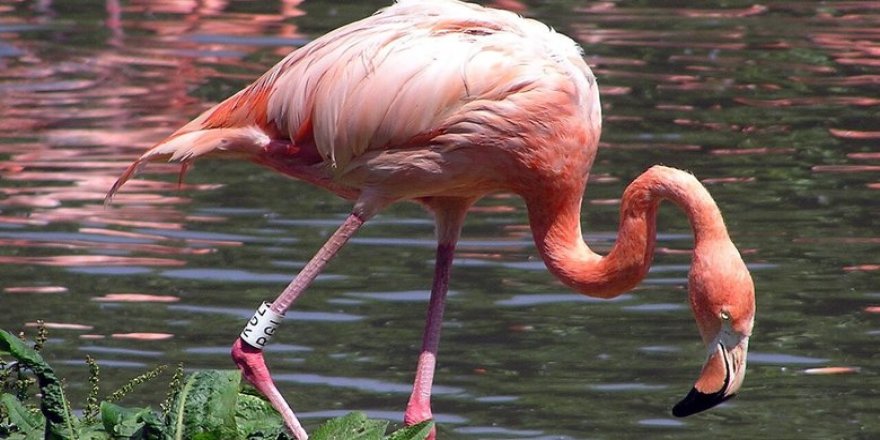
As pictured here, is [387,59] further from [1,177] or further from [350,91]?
[1,177]

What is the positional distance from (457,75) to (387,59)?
0.75ft

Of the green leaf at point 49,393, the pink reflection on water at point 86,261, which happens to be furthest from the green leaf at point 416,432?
the pink reflection on water at point 86,261

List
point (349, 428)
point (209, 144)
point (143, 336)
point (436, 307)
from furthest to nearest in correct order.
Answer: point (143, 336) → point (436, 307) → point (209, 144) → point (349, 428)

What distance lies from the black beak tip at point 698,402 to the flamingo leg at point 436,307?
762 millimetres

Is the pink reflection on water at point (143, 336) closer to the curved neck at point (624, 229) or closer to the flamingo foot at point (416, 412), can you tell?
Answer: the flamingo foot at point (416, 412)

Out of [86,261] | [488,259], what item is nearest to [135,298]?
[86,261]

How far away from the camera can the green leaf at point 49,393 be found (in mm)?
4305

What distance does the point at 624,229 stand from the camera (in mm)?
5531

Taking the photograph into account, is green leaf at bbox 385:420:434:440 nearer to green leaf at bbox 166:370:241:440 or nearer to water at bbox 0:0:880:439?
green leaf at bbox 166:370:241:440

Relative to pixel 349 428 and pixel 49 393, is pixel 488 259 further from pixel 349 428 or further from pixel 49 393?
pixel 49 393

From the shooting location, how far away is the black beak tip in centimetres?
515

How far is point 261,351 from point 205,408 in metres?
1.08

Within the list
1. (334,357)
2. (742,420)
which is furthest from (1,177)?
(742,420)

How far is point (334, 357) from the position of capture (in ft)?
22.2
